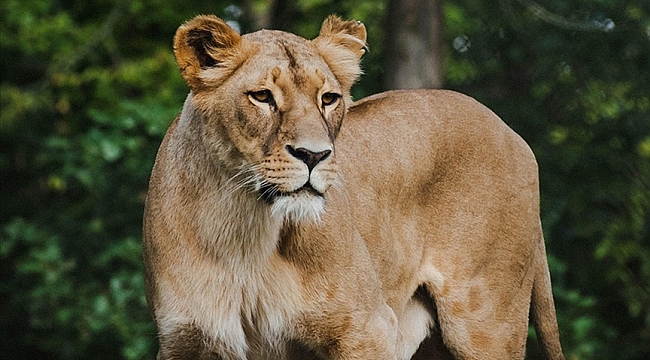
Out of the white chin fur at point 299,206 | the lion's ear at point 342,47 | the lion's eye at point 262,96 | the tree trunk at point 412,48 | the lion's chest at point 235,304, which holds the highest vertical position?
the lion's eye at point 262,96

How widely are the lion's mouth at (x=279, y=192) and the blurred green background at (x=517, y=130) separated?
4.45 metres

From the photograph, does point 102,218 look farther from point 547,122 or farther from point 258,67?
point 258,67

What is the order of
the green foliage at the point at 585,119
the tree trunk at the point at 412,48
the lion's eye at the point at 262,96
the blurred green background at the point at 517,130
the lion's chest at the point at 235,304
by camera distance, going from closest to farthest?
the lion's eye at the point at 262,96 < the lion's chest at the point at 235,304 < the tree trunk at the point at 412,48 < the blurred green background at the point at 517,130 < the green foliage at the point at 585,119

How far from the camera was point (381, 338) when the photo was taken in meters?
4.04

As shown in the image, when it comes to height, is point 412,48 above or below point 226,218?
below

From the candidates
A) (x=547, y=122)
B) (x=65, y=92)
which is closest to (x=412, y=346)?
(x=547, y=122)

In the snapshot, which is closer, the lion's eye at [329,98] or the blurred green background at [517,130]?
the lion's eye at [329,98]

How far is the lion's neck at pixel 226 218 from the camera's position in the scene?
12.7ft

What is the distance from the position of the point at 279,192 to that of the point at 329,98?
363mm

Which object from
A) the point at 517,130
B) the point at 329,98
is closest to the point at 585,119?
the point at 517,130

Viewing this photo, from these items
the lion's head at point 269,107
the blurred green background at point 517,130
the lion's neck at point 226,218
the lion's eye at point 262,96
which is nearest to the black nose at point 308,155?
the lion's head at point 269,107

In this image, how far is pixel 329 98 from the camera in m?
3.77

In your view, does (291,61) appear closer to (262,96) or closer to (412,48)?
(262,96)

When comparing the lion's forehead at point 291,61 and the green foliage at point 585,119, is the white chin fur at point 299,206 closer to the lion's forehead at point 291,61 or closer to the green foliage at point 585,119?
the lion's forehead at point 291,61
